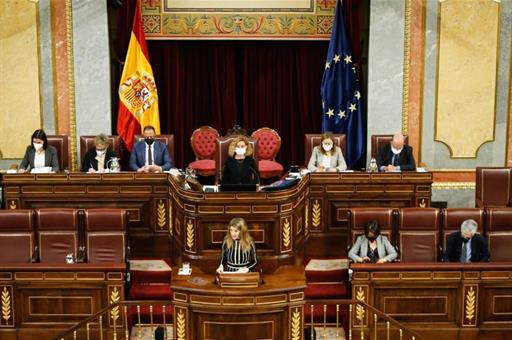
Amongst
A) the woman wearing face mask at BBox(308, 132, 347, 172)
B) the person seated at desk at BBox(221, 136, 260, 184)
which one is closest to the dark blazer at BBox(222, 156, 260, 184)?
the person seated at desk at BBox(221, 136, 260, 184)

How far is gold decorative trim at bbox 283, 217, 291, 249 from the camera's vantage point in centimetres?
820

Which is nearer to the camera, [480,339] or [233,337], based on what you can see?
[233,337]

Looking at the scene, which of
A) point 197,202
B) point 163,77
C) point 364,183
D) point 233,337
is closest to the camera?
point 233,337

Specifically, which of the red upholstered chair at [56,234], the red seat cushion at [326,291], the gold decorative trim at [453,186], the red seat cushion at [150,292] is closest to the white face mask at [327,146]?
the red seat cushion at [326,291]

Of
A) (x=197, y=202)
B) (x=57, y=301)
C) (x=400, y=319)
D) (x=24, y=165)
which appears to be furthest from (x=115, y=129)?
(x=400, y=319)

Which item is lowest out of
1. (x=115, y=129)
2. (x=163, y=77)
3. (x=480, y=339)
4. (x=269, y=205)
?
(x=480, y=339)

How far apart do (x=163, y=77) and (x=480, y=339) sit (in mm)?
6171

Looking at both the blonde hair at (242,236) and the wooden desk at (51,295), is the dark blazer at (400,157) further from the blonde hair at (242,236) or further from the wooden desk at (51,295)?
the wooden desk at (51,295)

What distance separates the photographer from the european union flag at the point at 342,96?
1089 centimetres

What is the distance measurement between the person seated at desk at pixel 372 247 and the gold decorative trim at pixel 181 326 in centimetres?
200

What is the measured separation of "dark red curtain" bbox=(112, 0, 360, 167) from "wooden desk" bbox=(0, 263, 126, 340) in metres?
4.69

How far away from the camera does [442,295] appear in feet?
24.3

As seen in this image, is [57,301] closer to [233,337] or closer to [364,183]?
[233,337]

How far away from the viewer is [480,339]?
24.3 ft
